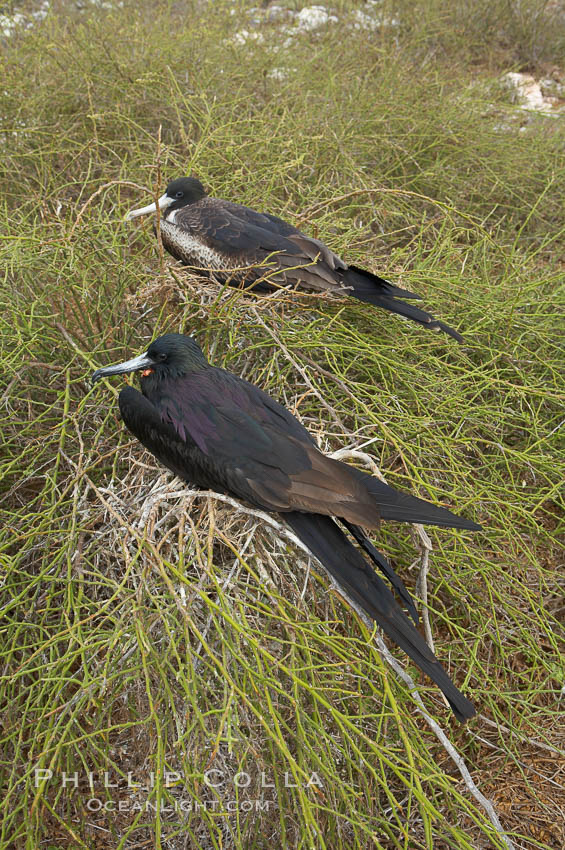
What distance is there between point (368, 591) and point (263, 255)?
1.27 meters

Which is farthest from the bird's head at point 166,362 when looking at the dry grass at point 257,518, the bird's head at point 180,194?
the bird's head at point 180,194

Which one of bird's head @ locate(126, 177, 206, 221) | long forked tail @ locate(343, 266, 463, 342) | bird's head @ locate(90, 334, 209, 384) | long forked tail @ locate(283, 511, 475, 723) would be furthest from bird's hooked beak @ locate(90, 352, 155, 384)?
bird's head @ locate(126, 177, 206, 221)

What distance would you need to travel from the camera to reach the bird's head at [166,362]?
5.27 feet

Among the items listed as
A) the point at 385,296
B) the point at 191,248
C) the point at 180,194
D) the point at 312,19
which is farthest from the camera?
the point at 312,19

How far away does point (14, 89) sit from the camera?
3.14 metres

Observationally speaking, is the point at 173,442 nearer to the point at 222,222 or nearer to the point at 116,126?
the point at 222,222

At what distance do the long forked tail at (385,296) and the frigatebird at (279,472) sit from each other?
70cm

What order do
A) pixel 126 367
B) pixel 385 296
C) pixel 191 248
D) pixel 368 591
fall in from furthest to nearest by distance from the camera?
pixel 191 248
pixel 385 296
pixel 126 367
pixel 368 591

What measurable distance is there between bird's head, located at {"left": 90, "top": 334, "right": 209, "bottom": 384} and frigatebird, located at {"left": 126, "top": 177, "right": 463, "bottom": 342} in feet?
1.75

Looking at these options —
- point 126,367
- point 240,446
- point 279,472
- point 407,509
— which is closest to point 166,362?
point 126,367

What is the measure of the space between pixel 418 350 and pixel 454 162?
5.30ft

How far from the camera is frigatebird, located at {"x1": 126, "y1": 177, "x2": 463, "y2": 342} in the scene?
2137mm

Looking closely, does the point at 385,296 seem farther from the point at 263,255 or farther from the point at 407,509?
the point at 407,509

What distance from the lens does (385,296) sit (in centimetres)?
214
